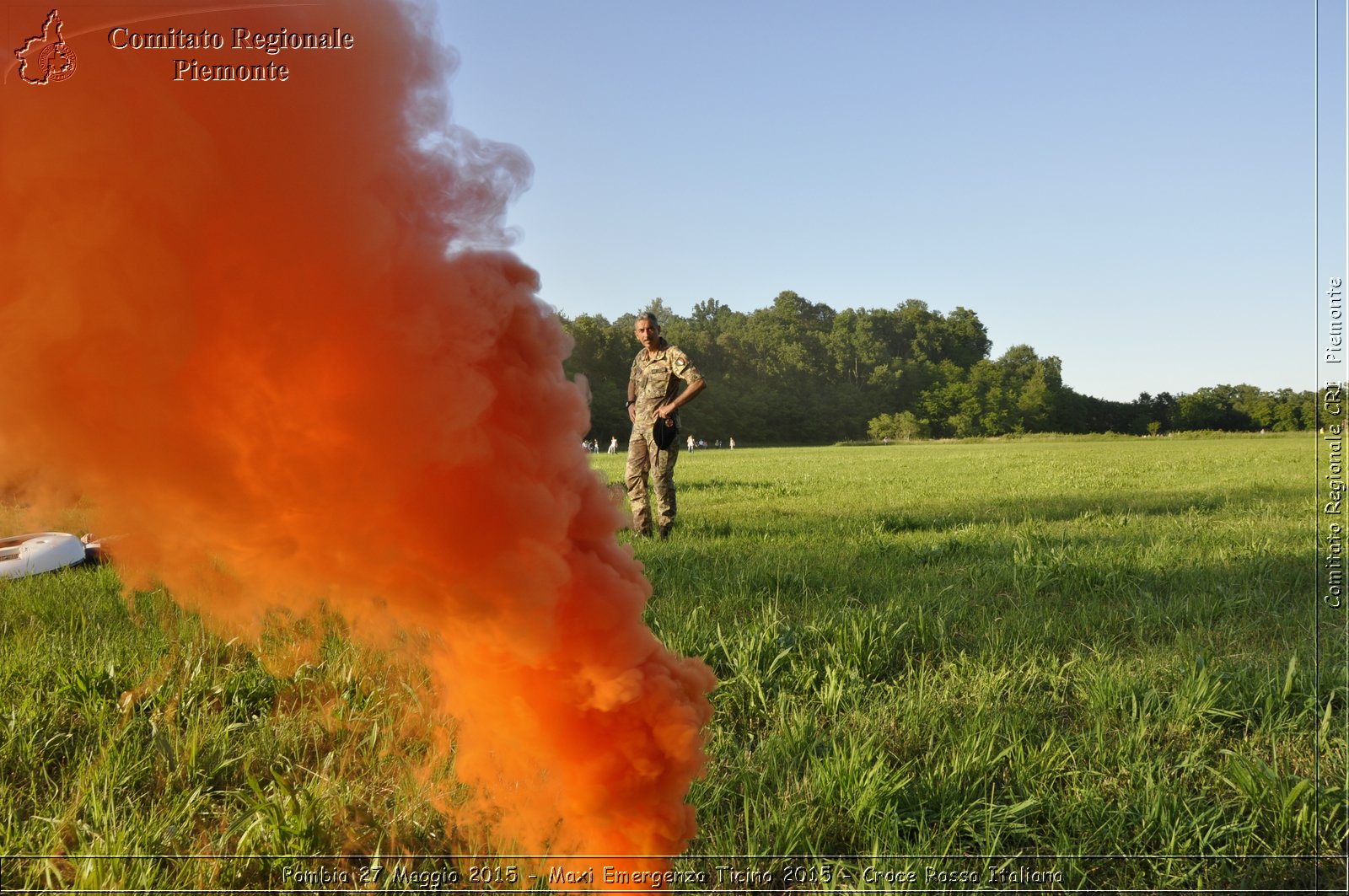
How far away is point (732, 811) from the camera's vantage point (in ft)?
8.57

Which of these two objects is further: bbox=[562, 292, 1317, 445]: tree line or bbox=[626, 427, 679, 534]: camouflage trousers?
bbox=[562, 292, 1317, 445]: tree line

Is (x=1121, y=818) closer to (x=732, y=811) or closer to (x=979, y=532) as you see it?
(x=732, y=811)

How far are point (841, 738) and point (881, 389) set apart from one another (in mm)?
105108

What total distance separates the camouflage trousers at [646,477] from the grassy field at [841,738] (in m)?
2.75

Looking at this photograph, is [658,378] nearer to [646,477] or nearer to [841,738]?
[646,477]

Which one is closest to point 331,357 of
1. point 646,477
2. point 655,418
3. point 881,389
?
point 655,418

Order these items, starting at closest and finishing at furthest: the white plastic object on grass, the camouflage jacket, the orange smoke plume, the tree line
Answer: the orange smoke plume, the white plastic object on grass, the camouflage jacket, the tree line

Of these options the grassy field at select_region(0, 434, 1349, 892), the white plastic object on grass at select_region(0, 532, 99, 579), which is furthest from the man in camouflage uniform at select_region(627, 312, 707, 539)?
the white plastic object on grass at select_region(0, 532, 99, 579)

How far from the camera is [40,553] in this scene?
584cm

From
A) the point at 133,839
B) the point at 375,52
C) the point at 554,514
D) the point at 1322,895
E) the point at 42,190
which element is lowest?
the point at 1322,895

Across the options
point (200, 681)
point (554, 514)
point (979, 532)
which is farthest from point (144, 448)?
point (979, 532)

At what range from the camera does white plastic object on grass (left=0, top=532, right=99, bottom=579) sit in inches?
223

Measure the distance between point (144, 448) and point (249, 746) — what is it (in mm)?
1530

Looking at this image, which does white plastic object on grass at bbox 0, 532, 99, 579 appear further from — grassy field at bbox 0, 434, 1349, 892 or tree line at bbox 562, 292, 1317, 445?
tree line at bbox 562, 292, 1317, 445
